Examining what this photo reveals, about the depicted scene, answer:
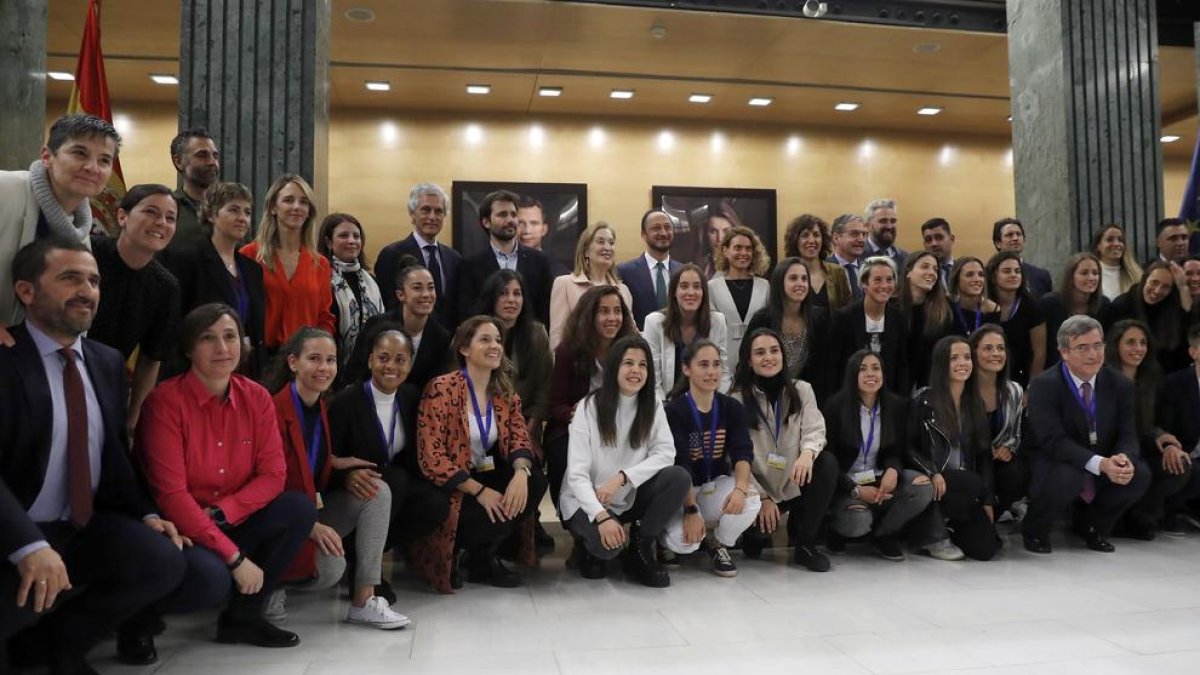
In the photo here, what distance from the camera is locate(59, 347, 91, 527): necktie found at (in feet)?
8.64

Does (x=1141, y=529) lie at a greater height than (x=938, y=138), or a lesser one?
lesser

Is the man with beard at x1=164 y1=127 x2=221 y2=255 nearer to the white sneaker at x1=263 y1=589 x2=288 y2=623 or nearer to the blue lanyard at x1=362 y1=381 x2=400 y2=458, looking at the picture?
the blue lanyard at x1=362 y1=381 x2=400 y2=458

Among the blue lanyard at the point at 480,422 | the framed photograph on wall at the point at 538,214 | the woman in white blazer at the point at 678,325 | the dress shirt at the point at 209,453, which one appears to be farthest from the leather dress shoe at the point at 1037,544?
the framed photograph on wall at the point at 538,214

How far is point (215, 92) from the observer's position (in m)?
5.20

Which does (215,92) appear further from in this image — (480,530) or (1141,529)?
(1141,529)

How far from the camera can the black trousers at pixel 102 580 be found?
2676 millimetres

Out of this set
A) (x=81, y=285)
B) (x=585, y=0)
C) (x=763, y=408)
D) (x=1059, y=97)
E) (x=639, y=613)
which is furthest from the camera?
(x=585, y=0)

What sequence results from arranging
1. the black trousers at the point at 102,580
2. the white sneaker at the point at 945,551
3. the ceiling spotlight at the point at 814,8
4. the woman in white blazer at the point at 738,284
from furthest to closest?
the ceiling spotlight at the point at 814,8 < the woman in white blazer at the point at 738,284 < the white sneaker at the point at 945,551 < the black trousers at the point at 102,580

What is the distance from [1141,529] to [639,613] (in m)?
3.23

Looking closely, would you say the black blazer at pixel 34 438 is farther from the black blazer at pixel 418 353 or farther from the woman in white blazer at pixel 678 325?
the woman in white blazer at pixel 678 325

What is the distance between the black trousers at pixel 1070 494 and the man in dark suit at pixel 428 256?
3.37m

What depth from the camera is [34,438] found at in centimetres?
257

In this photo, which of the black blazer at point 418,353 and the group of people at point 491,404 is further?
the black blazer at point 418,353

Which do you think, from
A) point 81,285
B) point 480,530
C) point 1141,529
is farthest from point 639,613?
point 1141,529
